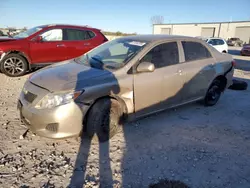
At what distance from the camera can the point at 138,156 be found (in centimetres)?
308

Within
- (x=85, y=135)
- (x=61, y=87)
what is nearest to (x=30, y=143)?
(x=85, y=135)

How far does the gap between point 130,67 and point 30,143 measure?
1.95 metres

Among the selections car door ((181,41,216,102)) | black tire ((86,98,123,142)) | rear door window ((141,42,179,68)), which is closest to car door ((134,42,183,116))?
rear door window ((141,42,179,68))

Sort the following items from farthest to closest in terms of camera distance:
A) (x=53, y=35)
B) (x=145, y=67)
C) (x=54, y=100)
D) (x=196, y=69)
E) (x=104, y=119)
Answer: (x=53, y=35) < (x=196, y=69) < (x=145, y=67) < (x=104, y=119) < (x=54, y=100)

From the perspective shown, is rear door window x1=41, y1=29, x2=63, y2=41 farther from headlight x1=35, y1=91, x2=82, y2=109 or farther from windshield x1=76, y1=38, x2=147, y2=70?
headlight x1=35, y1=91, x2=82, y2=109

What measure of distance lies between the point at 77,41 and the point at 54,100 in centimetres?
532

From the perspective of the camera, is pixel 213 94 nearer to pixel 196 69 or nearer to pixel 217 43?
pixel 196 69

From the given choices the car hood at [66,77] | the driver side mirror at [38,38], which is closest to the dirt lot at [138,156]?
the car hood at [66,77]

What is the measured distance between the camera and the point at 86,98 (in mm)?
3014

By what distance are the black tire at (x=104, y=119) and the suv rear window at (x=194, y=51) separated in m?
1.87

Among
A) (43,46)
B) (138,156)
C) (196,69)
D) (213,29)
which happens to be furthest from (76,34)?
(213,29)

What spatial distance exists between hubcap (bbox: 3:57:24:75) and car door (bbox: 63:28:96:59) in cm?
161

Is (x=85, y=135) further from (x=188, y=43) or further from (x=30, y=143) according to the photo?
(x=188, y=43)

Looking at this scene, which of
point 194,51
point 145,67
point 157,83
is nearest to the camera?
point 145,67
